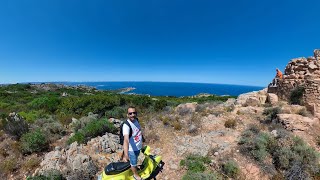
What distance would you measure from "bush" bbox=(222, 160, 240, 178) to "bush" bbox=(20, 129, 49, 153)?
22.7 feet

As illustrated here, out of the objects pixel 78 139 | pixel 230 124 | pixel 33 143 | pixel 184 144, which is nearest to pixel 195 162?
pixel 184 144

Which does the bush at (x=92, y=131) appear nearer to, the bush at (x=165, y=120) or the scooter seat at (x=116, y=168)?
the bush at (x=165, y=120)

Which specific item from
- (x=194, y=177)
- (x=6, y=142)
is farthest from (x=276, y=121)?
(x=6, y=142)

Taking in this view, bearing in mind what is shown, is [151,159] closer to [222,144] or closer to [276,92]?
[222,144]

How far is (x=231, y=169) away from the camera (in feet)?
19.8

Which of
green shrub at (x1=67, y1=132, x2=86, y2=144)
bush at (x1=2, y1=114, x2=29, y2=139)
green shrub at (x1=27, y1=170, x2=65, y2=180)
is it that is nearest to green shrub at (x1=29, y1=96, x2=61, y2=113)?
bush at (x1=2, y1=114, x2=29, y2=139)

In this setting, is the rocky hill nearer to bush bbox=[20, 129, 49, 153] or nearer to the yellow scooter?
bush bbox=[20, 129, 49, 153]

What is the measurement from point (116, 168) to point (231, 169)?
3.95 metres

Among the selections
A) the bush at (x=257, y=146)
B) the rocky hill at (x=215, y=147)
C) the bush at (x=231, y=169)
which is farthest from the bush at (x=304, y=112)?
the bush at (x=231, y=169)

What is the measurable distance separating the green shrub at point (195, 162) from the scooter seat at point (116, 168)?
2753 millimetres

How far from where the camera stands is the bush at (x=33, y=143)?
277 inches

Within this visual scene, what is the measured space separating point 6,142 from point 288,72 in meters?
17.4

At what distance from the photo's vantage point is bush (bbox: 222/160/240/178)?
19.6 ft

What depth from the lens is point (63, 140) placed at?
8297 millimetres
